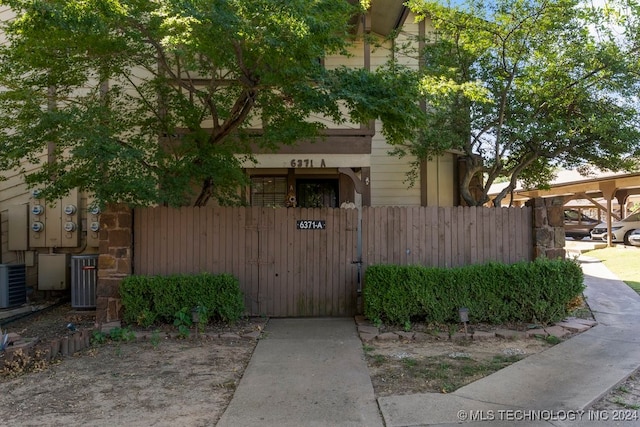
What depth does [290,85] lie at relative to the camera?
6.50 m

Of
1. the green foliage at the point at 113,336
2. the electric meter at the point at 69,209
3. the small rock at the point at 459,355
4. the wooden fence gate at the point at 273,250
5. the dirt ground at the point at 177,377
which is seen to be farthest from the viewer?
the electric meter at the point at 69,209

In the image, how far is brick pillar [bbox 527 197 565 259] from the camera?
24.5 ft

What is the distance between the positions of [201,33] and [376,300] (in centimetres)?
426

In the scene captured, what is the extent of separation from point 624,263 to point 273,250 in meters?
11.7

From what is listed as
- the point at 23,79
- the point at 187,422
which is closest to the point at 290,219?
the point at 187,422

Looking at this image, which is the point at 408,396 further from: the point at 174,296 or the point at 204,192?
the point at 204,192

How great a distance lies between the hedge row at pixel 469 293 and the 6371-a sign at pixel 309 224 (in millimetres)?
1176

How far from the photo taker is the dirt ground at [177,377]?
13.1ft

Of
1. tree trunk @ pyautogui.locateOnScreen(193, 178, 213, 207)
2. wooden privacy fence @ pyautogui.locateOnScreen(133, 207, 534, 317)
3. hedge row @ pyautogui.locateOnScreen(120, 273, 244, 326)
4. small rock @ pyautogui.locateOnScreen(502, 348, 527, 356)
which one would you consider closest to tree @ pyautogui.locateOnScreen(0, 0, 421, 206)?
tree trunk @ pyautogui.locateOnScreen(193, 178, 213, 207)

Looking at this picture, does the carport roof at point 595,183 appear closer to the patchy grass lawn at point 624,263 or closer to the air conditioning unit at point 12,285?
the patchy grass lawn at point 624,263

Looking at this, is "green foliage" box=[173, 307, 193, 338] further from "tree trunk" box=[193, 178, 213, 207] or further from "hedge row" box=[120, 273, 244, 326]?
"tree trunk" box=[193, 178, 213, 207]

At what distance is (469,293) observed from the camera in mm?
6738

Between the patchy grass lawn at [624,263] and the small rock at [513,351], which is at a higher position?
the patchy grass lawn at [624,263]

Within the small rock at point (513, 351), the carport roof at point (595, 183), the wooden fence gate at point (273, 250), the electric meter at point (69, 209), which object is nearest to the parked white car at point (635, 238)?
the carport roof at point (595, 183)
